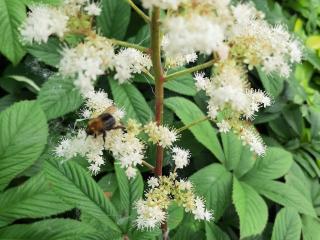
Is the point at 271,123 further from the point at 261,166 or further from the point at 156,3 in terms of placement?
the point at 156,3

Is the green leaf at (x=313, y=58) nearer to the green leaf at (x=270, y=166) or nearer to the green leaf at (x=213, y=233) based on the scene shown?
the green leaf at (x=270, y=166)

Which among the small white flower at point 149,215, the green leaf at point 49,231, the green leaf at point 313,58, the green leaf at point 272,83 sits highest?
the green leaf at point 313,58

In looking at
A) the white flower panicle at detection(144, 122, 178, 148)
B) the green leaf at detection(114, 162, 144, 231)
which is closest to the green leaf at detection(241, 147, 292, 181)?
the green leaf at detection(114, 162, 144, 231)

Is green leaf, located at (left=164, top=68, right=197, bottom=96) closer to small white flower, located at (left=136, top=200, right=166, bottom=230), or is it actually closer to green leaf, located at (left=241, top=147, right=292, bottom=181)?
green leaf, located at (left=241, top=147, right=292, bottom=181)

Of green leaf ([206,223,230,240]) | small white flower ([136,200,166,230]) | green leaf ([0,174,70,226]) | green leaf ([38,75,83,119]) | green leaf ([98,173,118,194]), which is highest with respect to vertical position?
green leaf ([38,75,83,119])

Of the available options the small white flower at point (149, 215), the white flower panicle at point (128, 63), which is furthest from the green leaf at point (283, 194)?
the white flower panicle at point (128, 63)

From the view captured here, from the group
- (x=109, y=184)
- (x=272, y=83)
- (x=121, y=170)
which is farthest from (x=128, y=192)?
(x=272, y=83)
